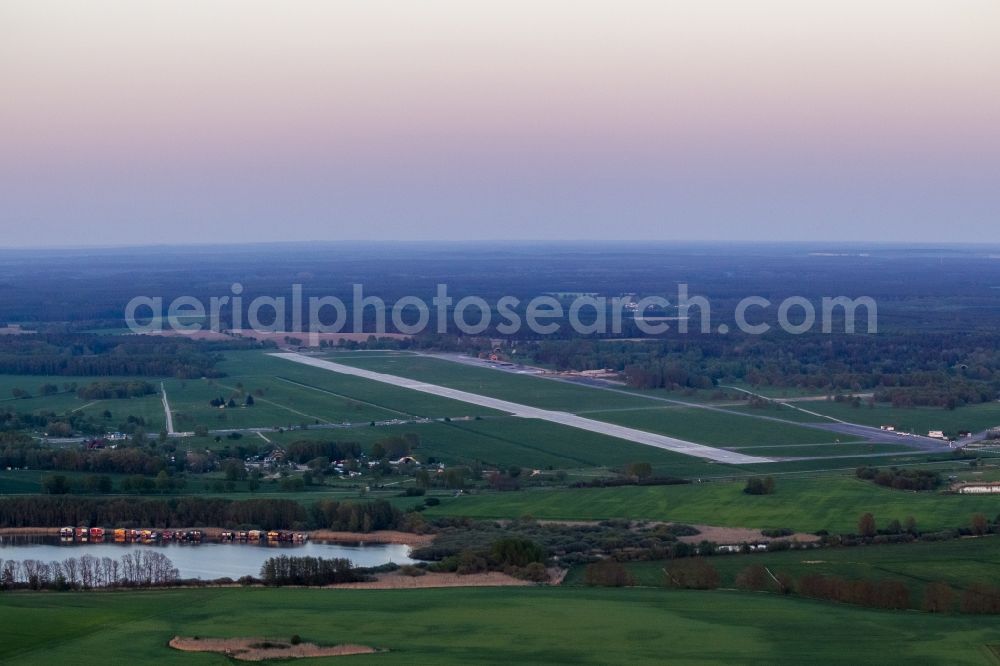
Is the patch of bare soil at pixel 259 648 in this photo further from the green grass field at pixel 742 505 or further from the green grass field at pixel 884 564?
the green grass field at pixel 742 505

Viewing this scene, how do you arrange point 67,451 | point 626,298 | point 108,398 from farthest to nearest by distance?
point 626,298
point 108,398
point 67,451

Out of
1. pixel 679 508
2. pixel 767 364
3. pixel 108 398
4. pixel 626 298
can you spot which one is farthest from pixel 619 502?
pixel 626 298

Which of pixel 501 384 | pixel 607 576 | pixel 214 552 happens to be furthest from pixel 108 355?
pixel 607 576

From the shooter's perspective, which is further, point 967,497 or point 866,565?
point 967,497

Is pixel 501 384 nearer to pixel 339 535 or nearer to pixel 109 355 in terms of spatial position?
pixel 109 355

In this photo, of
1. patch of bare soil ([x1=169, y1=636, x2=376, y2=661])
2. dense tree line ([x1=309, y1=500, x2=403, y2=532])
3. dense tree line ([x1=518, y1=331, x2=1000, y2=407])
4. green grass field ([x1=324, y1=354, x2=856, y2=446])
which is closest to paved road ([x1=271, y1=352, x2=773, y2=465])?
green grass field ([x1=324, y1=354, x2=856, y2=446])

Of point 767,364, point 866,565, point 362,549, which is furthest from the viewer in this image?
point 767,364

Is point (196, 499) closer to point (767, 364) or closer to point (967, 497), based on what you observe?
point (967, 497)
